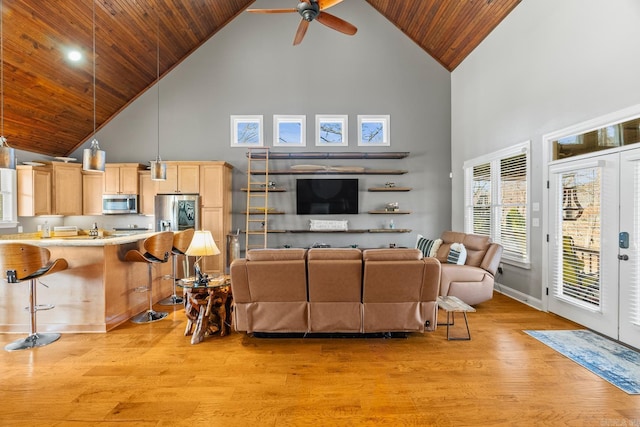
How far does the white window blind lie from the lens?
4445 mm

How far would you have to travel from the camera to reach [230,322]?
336 centimetres

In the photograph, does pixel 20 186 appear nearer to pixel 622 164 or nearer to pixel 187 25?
pixel 187 25

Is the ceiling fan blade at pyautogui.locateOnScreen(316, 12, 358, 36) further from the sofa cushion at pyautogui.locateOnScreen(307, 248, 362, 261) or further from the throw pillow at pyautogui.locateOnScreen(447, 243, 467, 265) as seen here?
the throw pillow at pyautogui.locateOnScreen(447, 243, 467, 265)

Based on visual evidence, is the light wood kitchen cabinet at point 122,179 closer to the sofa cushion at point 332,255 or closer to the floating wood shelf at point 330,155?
the floating wood shelf at point 330,155

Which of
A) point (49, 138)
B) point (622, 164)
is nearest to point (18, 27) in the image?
point (49, 138)

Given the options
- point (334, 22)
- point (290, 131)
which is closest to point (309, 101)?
point (290, 131)

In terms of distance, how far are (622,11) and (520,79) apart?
1.46 metres

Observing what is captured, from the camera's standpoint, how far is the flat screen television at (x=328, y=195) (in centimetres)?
627

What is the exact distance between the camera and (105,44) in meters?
4.79

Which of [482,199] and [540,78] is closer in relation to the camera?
[540,78]

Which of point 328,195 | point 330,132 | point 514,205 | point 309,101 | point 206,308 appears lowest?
point 206,308

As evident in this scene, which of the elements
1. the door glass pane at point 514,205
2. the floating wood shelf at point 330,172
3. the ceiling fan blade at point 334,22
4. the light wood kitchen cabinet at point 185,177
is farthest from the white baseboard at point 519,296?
the light wood kitchen cabinet at point 185,177

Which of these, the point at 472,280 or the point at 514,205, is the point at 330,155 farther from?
the point at 472,280

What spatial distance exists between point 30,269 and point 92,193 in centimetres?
368
